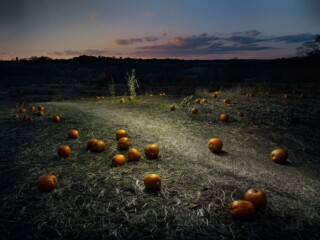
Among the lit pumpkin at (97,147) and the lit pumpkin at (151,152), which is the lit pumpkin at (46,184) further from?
the lit pumpkin at (151,152)

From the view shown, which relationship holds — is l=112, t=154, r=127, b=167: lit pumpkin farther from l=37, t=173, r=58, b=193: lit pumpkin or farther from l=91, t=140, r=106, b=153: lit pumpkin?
l=37, t=173, r=58, b=193: lit pumpkin

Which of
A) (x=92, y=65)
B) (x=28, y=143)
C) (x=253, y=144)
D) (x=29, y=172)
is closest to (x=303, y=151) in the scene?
(x=253, y=144)

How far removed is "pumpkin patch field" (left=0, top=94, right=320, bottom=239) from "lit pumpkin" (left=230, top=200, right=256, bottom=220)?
0.04 ft

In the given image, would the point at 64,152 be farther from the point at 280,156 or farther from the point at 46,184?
the point at 280,156

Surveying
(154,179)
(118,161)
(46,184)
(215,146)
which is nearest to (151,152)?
(118,161)

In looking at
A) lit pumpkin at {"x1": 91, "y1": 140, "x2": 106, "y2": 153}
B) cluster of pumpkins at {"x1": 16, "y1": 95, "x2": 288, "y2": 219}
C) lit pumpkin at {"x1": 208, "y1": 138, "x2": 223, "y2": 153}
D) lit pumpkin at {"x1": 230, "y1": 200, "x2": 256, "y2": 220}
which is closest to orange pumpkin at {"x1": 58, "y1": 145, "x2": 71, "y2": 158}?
cluster of pumpkins at {"x1": 16, "y1": 95, "x2": 288, "y2": 219}

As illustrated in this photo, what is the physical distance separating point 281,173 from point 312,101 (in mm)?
7318

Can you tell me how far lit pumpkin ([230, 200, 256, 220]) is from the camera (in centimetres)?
306

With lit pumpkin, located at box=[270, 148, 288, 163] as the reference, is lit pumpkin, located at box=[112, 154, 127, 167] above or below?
above

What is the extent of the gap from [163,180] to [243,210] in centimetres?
146

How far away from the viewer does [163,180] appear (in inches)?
165

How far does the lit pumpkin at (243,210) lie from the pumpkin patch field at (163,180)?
1 centimetres

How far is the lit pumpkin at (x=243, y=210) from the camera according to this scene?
3059 mm

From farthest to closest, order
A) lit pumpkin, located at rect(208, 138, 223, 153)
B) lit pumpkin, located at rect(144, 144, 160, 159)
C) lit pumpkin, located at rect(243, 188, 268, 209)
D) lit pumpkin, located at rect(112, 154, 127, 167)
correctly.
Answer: lit pumpkin, located at rect(208, 138, 223, 153)
lit pumpkin, located at rect(144, 144, 160, 159)
lit pumpkin, located at rect(112, 154, 127, 167)
lit pumpkin, located at rect(243, 188, 268, 209)
